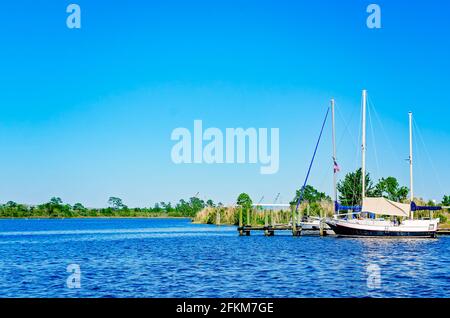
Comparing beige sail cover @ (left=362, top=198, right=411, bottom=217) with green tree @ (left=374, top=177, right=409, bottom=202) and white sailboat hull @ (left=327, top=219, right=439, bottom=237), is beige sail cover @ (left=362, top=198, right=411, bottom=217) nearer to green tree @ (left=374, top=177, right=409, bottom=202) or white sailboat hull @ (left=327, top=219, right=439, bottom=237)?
white sailboat hull @ (left=327, top=219, right=439, bottom=237)

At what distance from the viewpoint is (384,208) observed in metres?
77.8

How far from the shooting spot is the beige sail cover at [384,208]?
3051 inches

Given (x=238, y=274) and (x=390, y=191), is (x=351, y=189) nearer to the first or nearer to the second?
(x=390, y=191)

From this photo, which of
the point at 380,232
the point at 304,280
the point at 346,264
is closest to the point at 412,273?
the point at 346,264

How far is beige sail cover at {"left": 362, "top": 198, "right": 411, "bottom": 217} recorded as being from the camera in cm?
7750

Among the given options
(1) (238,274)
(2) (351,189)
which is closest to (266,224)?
(2) (351,189)

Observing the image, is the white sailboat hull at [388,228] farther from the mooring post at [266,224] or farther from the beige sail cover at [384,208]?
the mooring post at [266,224]

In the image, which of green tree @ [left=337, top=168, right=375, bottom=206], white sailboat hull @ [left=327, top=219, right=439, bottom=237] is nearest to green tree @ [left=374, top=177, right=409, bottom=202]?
green tree @ [left=337, top=168, right=375, bottom=206]

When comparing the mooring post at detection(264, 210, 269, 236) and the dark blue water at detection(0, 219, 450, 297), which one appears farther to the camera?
the mooring post at detection(264, 210, 269, 236)

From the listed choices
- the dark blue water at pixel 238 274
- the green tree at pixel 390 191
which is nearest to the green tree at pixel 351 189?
the green tree at pixel 390 191
